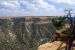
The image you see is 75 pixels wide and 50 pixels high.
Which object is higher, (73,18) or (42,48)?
(73,18)

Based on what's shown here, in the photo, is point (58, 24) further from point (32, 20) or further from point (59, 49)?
point (32, 20)

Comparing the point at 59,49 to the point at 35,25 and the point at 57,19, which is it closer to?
the point at 57,19

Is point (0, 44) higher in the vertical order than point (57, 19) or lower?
lower

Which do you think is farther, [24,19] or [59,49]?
[24,19]

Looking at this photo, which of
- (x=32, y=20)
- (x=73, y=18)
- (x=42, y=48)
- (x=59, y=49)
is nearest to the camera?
(x=73, y=18)

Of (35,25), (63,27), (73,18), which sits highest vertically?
(73,18)

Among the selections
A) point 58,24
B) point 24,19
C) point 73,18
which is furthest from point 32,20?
point 73,18

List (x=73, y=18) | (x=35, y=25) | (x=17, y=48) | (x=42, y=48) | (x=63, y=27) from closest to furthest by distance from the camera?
1. (x=73, y=18)
2. (x=42, y=48)
3. (x=17, y=48)
4. (x=63, y=27)
5. (x=35, y=25)

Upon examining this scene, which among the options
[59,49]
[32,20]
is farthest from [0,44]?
[32,20]

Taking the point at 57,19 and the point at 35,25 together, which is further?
the point at 35,25
